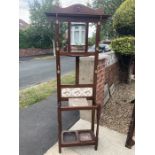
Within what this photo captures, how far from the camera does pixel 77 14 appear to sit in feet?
6.80

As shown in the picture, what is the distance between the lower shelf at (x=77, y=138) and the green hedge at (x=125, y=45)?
8.48 feet

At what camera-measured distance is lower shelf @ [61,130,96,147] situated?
2.35 m

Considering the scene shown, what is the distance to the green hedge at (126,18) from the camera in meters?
4.66

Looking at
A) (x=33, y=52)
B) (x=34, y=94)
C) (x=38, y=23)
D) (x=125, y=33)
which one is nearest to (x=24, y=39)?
(x=33, y=52)

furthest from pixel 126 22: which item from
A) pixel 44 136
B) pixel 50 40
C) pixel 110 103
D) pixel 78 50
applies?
pixel 50 40

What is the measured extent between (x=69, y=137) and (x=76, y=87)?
2.11 ft

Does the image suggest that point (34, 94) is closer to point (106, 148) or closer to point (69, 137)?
point (69, 137)

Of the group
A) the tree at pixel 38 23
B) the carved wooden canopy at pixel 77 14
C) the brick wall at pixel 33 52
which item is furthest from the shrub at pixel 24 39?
the carved wooden canopy at pixel 77 14

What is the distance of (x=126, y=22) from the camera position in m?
4.79

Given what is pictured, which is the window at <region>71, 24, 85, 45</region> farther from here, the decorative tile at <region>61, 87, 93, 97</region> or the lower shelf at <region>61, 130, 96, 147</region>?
the lower shelf at <region>61, 130, 96, 147</region>

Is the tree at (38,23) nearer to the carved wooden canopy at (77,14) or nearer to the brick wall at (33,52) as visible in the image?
the brick wall at (33,52)

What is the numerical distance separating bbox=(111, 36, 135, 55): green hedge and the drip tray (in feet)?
8.80
